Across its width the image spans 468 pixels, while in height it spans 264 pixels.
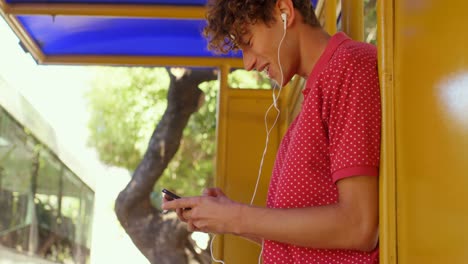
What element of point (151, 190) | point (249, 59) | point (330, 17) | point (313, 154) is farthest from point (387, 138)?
point (151, 190)

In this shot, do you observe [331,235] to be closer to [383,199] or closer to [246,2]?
[383,199]

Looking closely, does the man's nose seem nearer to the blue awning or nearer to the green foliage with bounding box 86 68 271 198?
the blue awning

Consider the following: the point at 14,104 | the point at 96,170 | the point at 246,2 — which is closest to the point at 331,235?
the point at 246,2

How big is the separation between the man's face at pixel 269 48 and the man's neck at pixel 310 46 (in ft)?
0.09

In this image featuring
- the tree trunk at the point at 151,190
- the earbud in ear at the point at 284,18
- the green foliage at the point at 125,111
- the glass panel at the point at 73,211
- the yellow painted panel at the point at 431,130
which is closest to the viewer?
the yellow painted panel at the point at 431,130

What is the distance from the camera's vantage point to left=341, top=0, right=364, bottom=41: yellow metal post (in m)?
1.92

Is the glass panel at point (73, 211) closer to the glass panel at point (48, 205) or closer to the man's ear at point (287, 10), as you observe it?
the glass panel at point (48, 205)

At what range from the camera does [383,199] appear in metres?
1.24

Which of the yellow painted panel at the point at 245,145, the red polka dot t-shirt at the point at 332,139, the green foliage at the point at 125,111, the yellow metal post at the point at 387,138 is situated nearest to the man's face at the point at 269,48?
the red polka dot t-shirt at the point at 332,139

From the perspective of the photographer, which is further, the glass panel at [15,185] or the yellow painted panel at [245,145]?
the glass panel at [15,185]

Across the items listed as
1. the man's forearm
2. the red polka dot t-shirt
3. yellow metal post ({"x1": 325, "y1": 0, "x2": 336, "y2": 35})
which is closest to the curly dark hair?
the red polka dot t-shirt

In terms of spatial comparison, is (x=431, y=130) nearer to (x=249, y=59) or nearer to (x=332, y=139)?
(x=332, y=139)

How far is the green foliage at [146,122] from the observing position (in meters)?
11.1

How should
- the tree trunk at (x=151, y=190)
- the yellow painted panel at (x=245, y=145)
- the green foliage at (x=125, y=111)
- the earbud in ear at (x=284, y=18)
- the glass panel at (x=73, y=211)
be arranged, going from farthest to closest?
the green foliage at (x=125, y=111)
the tree trunk at (x=151, y=190)
the glass panel at (x=73, y=211)
the yellow painted panel at (x=245, y=145)
the earbud in ear at (x=284, y=18)
